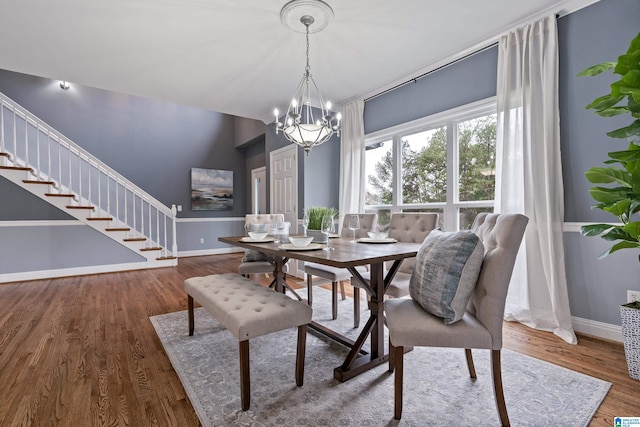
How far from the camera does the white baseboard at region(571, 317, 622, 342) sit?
2242mm

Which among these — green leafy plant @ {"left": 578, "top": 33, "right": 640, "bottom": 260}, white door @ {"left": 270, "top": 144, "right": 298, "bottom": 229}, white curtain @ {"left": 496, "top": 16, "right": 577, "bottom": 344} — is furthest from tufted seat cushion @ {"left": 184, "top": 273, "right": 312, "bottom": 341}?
white door @ {"left": 270, "top": 144, "right": 298, "bottom": 229}

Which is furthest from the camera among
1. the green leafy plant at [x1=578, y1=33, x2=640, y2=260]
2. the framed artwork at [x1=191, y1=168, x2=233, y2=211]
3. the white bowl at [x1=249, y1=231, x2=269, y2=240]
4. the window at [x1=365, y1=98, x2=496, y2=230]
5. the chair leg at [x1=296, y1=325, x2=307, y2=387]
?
the framed artwork at [x1=191, y1=168, x2=233, y2=211]

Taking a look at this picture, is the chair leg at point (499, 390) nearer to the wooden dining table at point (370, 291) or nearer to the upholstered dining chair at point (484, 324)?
the upholstered dining chair at point (484, 324)

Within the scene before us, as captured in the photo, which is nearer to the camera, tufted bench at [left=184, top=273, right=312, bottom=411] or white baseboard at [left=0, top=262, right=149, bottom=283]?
tufted bench at [left=184, top=273, right=312, bottom=411]

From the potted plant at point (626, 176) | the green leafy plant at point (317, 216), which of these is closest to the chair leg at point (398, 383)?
the green leafy plant at point (317, 216)

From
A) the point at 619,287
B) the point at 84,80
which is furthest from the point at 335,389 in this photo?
the point at 84,80

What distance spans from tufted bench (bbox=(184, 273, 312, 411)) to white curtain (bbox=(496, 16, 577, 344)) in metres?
2.04

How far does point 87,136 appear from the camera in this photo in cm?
582

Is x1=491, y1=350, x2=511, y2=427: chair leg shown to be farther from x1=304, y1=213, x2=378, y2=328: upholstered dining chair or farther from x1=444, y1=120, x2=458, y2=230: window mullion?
x1=444, y1=120, x2=458, y2=230: window mullion

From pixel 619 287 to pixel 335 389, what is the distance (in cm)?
223

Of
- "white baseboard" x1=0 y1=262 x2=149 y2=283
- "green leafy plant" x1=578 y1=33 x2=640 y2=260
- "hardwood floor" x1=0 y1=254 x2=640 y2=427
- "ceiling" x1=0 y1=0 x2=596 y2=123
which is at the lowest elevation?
"hardwood floor" x1=0 y1=254 x2=640 y2=427

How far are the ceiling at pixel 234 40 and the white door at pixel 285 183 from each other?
117cm

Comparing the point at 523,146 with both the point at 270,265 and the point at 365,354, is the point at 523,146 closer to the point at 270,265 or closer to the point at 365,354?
the point at 365,354

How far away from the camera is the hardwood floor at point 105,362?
4.91ft
